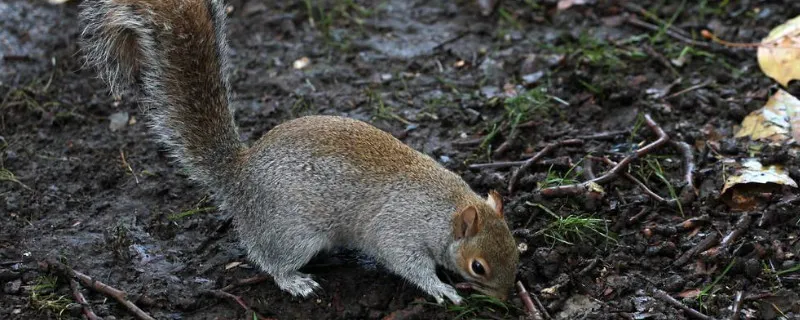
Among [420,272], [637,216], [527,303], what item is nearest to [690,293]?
[637,216]

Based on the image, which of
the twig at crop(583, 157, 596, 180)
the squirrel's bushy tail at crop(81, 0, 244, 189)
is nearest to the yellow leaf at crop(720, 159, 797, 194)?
the twig at crop(583, 157, 596, 180)

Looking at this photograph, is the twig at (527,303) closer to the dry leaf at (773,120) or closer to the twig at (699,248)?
the twig at (699,248)

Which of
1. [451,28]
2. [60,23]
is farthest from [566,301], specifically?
[60,23]

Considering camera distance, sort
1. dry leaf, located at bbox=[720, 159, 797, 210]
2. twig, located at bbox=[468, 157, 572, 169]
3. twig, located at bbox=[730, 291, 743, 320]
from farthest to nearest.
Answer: twig, located at bbox=[468, 157, 572, 169]
dry leaf, located at bbox=[720, 159, 797, 210]
twig, located at bbox=[730, 291, 743, 320]

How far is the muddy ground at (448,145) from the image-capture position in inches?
144

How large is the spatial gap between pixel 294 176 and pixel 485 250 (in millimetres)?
797

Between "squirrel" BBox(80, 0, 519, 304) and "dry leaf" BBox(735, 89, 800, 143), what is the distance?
163 cm

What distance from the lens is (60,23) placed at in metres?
5.93

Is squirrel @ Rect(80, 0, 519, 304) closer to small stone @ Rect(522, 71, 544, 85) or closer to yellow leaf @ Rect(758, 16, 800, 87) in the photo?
small stone @ Rect(522, 71, 544, 85)

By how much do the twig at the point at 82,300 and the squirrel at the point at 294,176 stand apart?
0.64m

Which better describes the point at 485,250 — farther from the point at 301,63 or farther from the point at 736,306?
the point at 301,63

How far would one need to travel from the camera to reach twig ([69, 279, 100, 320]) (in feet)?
11.5

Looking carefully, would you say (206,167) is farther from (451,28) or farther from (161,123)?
(451,28)

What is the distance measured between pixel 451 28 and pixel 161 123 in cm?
254
